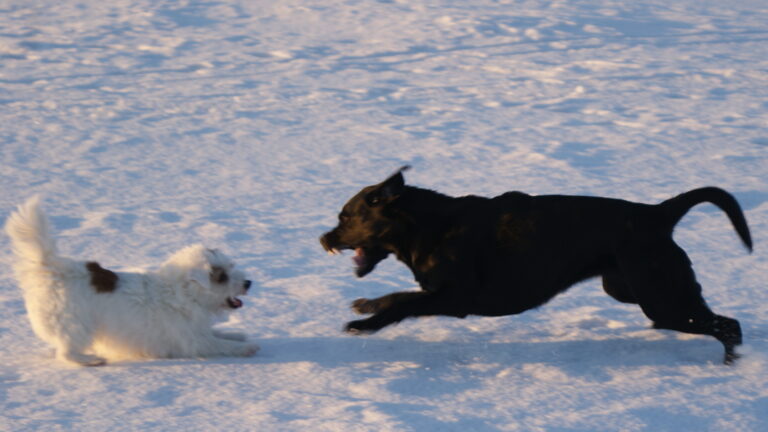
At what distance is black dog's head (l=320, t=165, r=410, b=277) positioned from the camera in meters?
4.56

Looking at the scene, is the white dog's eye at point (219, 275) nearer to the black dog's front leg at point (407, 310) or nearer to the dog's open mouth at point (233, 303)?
the dog's open mouth at point (233, 303)

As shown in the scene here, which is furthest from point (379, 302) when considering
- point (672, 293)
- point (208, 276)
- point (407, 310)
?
point (672, 293)

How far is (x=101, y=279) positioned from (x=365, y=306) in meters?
1.29

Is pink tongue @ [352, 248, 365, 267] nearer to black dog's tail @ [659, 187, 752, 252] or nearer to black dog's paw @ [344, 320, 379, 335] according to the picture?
black dog's paw @ [344, 320, 379, 335]

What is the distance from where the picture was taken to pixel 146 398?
12.5 feet

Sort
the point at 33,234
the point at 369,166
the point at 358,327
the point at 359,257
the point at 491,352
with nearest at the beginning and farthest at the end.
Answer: the point at 33,234 < the point at 358,327 < the point at 491,352 < the point at 359,257 < the point at 369,166

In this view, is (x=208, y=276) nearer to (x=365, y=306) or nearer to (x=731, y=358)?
(x=365, y=306)

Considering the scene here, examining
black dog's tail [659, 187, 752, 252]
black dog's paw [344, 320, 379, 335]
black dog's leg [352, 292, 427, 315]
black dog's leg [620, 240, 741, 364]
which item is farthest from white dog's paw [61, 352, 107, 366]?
black dog's tail [659, 187, 752, 252]

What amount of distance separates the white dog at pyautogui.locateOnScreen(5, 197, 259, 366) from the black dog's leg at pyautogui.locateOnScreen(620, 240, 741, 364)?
187cm

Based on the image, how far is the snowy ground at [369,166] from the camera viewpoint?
385 centimetres

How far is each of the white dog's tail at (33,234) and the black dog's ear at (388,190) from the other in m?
1.52

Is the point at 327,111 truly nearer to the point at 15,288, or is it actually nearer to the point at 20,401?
the point at 15,288

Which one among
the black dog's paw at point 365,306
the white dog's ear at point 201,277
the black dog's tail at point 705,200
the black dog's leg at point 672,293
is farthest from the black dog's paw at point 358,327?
the black dog's tail at point 705,200

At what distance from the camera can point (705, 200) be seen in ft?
14.4
